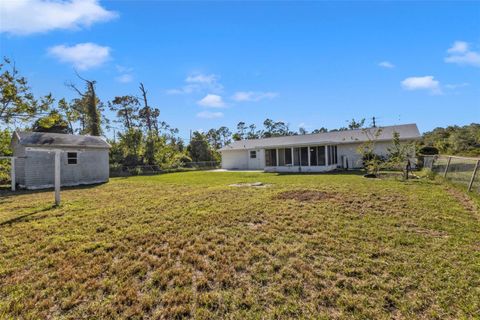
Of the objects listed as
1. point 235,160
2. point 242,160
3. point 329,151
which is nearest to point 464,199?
point 329,151

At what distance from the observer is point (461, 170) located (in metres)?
8.78

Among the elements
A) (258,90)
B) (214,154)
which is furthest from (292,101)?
(214,154)

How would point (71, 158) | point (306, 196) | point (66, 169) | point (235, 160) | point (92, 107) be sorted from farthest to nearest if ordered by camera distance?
point (235, 160) < point (92, 107) < point (71, 158) < point (66, 169) < point (306, 196)

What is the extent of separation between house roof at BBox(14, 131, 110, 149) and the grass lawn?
8.96 meters

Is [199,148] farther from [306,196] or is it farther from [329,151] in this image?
[306,196]

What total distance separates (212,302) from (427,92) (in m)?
23.1

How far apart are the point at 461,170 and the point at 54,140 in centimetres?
1964

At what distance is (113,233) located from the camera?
183 inches

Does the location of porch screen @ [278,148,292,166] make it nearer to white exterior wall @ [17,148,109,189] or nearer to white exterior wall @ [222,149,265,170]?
white exterior wall @ [222,149,265,170]

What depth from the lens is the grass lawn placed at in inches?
98.3

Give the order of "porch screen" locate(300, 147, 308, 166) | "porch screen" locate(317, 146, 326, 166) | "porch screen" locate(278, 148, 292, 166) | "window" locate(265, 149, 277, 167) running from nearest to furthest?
"porch screen" locate(317, 146, 326, 166)
"porch screen" locate(300, 147, 308, 166)
"porch screen" locate(278, 148, 292, 166)
"window" locate(265, 149, 277, 167)

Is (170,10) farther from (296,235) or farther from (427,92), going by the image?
(427,92)

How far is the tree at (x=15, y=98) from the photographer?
12.5 m

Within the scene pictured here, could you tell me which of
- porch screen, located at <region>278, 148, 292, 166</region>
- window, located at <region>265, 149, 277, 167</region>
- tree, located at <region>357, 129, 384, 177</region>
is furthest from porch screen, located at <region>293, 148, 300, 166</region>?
tree, located at <region>357, 129, 384, 177</region>
